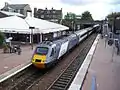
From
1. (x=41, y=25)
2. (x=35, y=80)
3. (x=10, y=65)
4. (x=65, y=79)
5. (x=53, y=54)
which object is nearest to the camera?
(x=35, y=80)

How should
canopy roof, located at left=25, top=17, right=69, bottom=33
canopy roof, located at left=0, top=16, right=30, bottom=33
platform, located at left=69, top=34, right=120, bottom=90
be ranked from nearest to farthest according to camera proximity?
platform, located at left=69, top=34, right=120, bottom=90, canopy roof, located at left=0, top=16, right=30, bottom=33, canopy roof, located at left=25, top=17, right=69, bottom=33

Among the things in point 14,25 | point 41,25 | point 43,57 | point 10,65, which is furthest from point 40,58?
point 41,25

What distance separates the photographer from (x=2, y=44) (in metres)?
32.1

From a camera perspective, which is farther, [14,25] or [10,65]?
[14,25]

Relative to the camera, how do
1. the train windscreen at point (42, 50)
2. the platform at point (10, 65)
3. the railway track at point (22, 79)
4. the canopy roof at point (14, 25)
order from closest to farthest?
1. the railway track at point (22, 79)
2. the platform at point (10, 65)
3. the train windscreen at point (42, 50)
4. the canopy roof at point (14, 25)

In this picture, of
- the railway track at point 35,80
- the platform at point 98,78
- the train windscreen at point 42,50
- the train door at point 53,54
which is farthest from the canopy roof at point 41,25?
the platform at point 98,78

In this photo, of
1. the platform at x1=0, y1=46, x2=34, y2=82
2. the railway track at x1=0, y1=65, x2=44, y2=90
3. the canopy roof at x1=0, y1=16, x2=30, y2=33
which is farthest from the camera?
the canopy roof at x1=0, y1=16, x2=30, y2=33

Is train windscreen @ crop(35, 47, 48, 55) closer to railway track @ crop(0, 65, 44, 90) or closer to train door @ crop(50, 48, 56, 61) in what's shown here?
train door @ crop(50, 48, 56, 61)

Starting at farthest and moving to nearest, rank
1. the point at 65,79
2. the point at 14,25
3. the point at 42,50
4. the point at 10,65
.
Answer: the point at 14,25, the point at 10,65, the point at 42,50, the point at 65,79

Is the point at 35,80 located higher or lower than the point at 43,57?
lower

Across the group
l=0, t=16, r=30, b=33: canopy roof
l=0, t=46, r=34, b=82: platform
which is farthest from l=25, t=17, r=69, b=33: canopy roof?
l=0, t=46, r=34, b=82: platform

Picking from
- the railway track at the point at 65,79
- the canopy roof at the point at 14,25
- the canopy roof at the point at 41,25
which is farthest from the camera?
the canopy roof at the point at 41,25

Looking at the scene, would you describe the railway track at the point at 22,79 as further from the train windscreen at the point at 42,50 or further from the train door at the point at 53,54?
the train windscreen at the point at 42,50

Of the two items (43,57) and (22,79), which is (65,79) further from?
(22,79)
